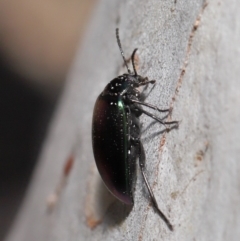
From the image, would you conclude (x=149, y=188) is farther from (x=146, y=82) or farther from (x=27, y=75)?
(x=27, y=75)

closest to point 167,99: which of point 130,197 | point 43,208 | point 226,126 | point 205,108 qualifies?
point 205,108

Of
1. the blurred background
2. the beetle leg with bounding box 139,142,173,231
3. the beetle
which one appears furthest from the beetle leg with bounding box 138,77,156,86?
the blurred background

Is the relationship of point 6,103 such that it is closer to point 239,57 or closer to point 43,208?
point 43,208

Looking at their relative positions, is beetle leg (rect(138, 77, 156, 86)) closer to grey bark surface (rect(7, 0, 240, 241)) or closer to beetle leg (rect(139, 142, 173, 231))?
grey bark surface (rect(7, 0, 240, 241))

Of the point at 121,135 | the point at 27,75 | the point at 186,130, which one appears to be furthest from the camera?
the point at 27,75

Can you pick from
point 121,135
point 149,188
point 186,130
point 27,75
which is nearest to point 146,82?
point 121,135

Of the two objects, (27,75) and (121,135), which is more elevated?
(121,135)
